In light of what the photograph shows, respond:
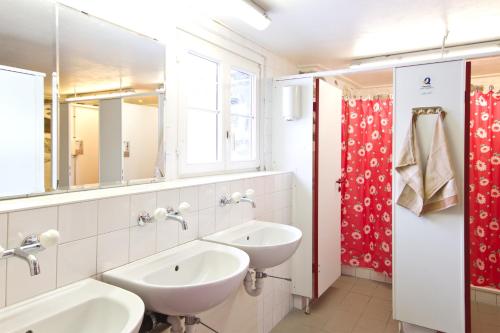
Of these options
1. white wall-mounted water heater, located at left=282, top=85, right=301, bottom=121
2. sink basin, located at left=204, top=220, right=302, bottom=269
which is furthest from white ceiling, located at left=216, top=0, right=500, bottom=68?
sink basin, located at left=204, top=220, right=302, bottom=269

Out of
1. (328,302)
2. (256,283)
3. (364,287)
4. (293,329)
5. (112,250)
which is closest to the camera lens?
(112,250)

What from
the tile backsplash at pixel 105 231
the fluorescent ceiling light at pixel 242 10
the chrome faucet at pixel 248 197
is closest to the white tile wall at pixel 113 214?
the tile backsplash at pixel 105 231

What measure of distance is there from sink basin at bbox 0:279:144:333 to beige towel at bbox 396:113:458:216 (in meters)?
1.90

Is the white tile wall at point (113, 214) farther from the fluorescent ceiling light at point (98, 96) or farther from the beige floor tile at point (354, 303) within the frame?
the beige floor tile at point (354, 303)

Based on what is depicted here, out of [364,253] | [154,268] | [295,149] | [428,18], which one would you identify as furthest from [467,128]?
[154,268]

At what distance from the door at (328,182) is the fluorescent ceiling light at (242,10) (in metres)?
0.83

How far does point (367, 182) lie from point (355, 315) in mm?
1253

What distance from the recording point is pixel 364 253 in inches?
133

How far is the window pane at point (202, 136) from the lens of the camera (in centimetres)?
230

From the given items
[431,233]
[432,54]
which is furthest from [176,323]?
[432,54]

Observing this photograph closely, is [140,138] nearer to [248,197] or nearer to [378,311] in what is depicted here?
[248,197]

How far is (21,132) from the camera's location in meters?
1.23

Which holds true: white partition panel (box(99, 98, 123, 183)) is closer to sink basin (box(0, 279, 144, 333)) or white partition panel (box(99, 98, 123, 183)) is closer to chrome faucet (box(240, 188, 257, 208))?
sink basin (box(0, 279, 144, 333))

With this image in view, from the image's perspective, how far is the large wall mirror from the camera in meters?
1.21
